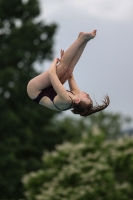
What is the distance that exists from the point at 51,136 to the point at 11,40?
5.78 metres

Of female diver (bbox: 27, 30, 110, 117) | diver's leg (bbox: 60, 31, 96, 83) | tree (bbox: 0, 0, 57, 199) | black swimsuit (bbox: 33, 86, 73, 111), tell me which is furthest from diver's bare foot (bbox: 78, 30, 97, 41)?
tree (bbox: 0, 0, 57, 199)

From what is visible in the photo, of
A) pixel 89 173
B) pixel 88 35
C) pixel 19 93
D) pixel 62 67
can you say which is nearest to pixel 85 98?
pixel 62 67

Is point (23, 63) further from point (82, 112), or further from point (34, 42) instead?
point (82, 112)

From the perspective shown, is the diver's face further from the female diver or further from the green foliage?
the green foliage

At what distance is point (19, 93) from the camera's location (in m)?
38.9

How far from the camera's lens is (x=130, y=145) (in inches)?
859

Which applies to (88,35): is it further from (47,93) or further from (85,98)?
(47,93)

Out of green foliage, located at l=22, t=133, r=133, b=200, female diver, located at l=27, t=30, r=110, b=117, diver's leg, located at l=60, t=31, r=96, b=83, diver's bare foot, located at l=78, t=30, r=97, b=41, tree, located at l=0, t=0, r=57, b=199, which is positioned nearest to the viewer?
female diver, located at l=27, t=30, r=110, b=117

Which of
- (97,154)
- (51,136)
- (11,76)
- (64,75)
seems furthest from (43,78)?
(51,136)

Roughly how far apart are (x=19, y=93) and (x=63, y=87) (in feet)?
88.2

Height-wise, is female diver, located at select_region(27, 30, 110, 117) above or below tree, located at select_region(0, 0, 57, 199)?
below

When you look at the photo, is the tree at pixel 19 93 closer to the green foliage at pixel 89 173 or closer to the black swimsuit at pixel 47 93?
the green foliage at pixel 89 173

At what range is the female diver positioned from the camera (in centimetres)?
1223

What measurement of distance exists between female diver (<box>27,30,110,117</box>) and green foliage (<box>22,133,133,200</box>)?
330 inches
